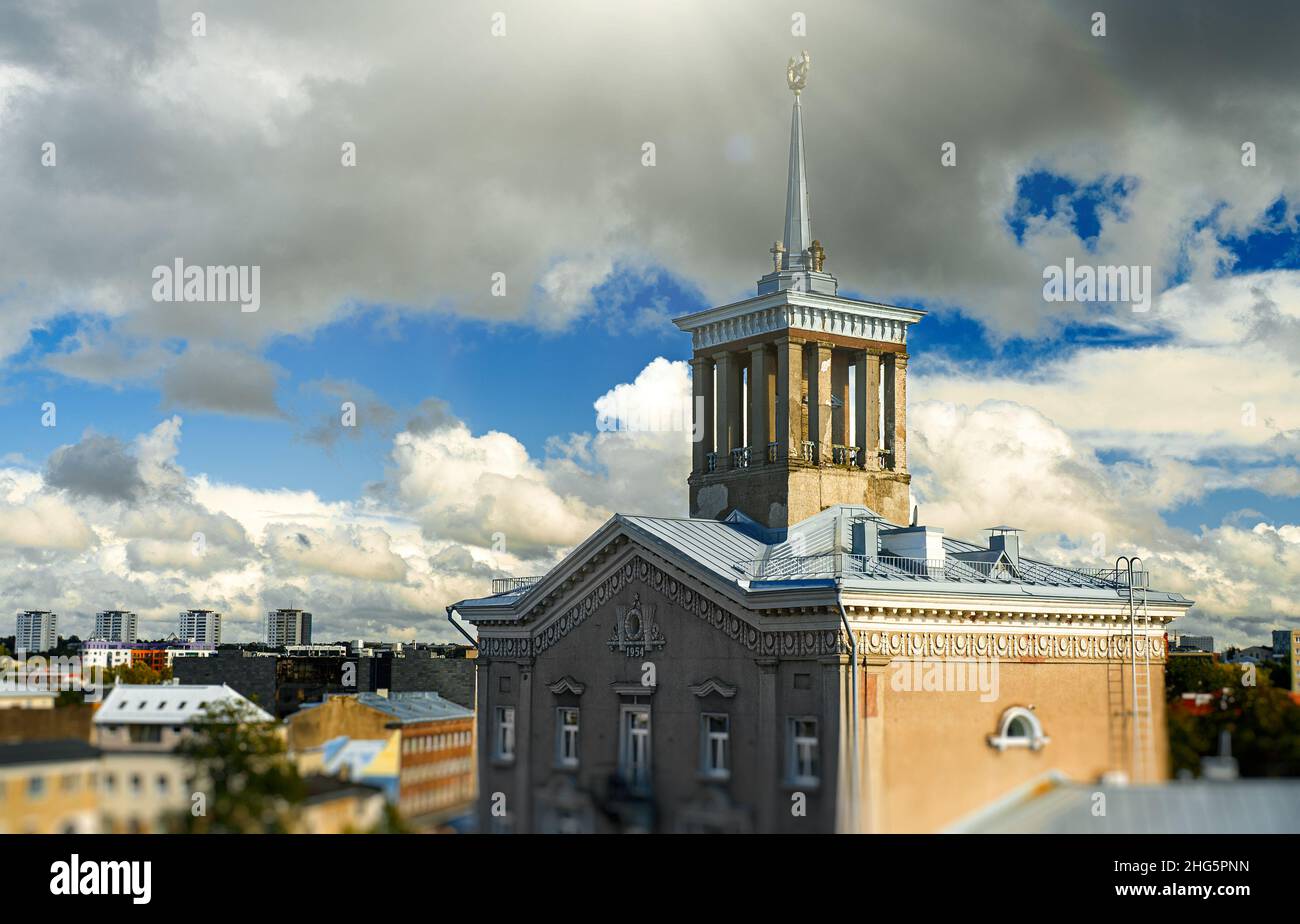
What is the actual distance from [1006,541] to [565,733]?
11.1m

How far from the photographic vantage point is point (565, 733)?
3634 centimetres

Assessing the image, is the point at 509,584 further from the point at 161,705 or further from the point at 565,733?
the point at 161,705

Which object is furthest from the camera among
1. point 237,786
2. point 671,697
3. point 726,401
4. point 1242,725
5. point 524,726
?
point 726,401

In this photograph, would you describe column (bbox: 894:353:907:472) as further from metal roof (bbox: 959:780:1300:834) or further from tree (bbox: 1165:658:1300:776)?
metal roof (bbox: 959:780:1300:834)

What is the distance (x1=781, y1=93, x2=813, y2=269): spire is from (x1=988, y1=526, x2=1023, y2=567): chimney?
895 cm

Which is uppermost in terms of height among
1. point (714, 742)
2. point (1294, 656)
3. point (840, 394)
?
point (840, 394)

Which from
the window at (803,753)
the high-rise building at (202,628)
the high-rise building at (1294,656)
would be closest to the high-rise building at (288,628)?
the high-rise building at (202,628)

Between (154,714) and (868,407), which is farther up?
(868,407)

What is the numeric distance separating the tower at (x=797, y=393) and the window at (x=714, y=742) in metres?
7.36

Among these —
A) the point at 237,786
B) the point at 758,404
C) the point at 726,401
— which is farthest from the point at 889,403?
the point at 237,786

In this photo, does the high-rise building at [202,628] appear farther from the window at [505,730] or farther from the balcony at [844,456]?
the balcony at [844,456]

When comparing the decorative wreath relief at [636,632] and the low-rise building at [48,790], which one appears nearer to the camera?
the low-rise building at [48,790]

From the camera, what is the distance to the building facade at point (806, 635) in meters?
29.7

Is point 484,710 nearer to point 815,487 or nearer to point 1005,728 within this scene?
point 815,487
